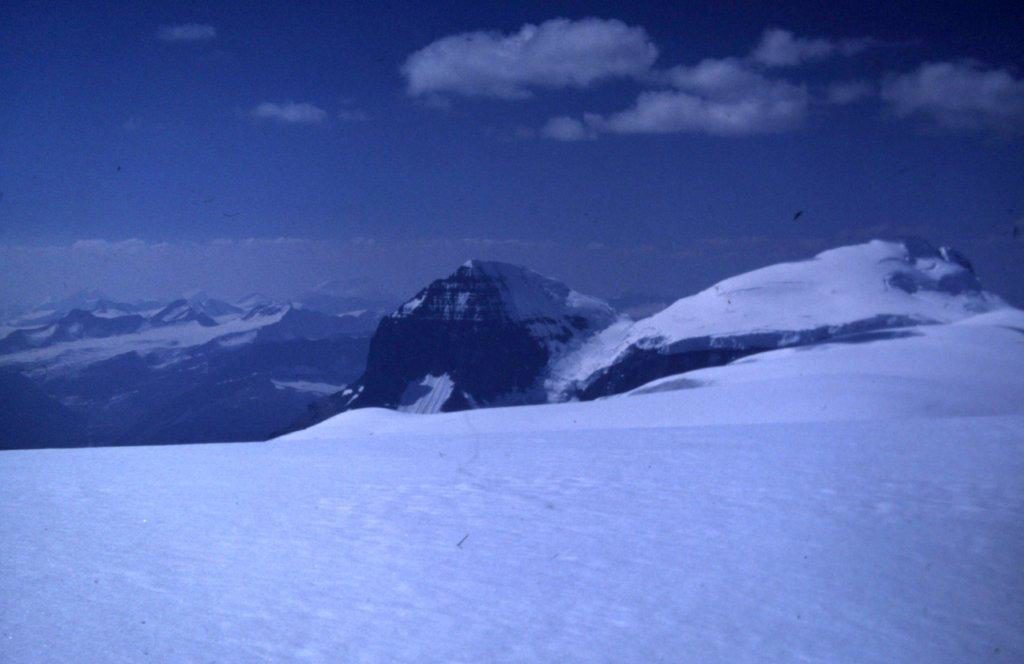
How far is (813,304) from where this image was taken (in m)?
82.3

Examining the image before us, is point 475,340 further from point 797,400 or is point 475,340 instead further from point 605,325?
point 797,400

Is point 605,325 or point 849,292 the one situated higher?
point 605,325

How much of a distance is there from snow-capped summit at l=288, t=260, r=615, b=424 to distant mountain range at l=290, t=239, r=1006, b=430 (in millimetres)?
233

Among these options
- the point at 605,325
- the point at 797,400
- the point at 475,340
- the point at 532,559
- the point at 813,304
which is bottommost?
the point at 532,559

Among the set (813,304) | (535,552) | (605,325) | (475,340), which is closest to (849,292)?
(813,304)

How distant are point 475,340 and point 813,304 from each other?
331ft

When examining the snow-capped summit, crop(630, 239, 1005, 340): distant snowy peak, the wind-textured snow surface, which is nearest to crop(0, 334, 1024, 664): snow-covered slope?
the wind-textured snow surface

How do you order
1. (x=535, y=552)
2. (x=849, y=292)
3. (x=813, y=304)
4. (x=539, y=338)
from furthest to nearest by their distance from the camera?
(x=539, y=338), (x=813, y=304), (x=849, y=292), (x=535, y=552)

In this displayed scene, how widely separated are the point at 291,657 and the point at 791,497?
446cm

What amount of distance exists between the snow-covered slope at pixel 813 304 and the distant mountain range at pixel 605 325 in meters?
0.18

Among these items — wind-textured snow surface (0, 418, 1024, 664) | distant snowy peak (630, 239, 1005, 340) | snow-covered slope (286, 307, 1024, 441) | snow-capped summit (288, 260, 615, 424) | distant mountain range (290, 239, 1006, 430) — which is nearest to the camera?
wind-textured snow surface (0, 418, 1024, 664)

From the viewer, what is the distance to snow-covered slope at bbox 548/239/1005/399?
74.6m

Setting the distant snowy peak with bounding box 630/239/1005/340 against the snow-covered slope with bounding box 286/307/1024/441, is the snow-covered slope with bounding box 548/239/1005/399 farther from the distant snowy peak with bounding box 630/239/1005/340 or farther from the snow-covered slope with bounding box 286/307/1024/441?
the snow-covered slope with bounding box 286/307/1024/441

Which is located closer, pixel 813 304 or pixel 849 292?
pixel 849 292
